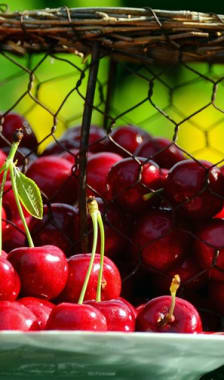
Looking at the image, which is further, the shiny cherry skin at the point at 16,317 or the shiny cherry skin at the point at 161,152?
the shiny cherry skin at the point at 161,152

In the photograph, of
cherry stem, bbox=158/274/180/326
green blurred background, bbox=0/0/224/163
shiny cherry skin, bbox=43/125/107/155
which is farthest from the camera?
green blurred background, bbox=0/0/224/163

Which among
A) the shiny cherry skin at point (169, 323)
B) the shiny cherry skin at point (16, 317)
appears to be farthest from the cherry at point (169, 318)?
the shiny cherry skin at point (16, 317)

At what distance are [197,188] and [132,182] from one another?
0.25 ft

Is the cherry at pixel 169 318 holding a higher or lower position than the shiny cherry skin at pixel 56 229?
higher

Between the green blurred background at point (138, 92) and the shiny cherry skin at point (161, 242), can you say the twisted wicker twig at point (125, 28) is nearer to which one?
the shiny cherry skin at point (161, 242)

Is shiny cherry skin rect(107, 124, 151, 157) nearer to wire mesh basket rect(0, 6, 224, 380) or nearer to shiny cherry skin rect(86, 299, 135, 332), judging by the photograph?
wire mesh basket rect(0, 6, 224, 380)

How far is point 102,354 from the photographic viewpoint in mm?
604

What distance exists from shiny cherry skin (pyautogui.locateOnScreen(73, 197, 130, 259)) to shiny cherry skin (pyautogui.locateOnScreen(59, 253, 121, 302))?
0.32 feet

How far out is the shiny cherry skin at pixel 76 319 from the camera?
67 centimetres

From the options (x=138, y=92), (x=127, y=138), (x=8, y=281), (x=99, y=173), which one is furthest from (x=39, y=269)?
(x=138, y=92)

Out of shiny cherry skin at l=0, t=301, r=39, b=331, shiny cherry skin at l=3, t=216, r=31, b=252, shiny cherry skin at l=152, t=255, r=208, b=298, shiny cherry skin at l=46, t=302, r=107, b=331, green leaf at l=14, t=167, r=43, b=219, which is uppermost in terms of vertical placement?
green leaf at l=14, t=167, r=43, b=219

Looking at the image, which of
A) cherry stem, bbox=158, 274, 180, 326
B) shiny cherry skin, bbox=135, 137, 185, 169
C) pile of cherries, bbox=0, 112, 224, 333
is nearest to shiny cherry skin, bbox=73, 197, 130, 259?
pile of cherries, bbox=0, 112, 224, 333

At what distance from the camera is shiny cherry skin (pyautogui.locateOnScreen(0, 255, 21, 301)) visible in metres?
0.75

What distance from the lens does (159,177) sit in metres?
0.97
